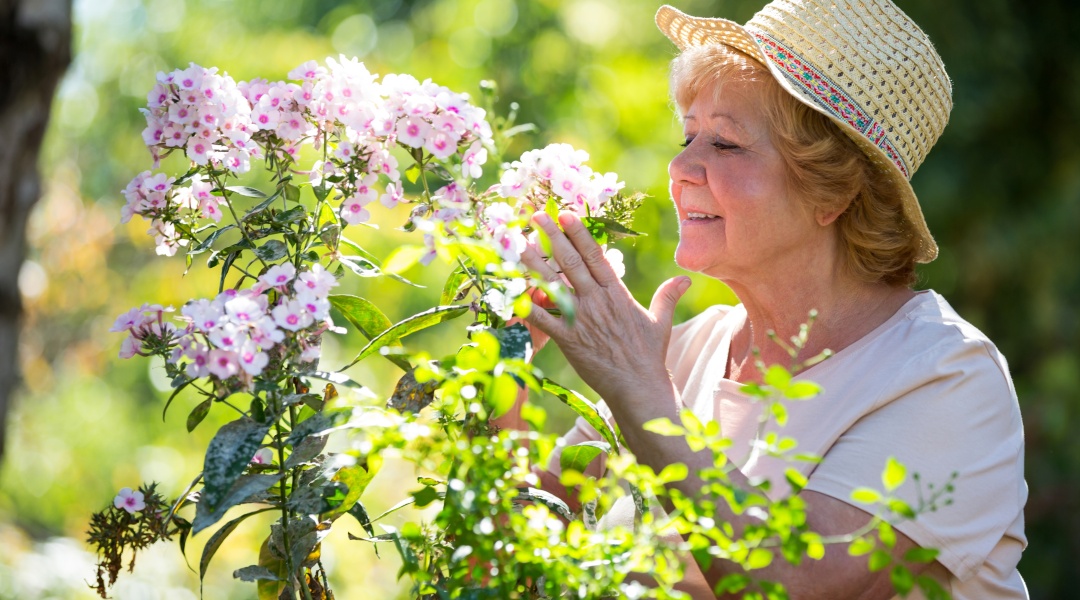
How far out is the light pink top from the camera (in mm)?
1545

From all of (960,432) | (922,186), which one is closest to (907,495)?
(960,432)

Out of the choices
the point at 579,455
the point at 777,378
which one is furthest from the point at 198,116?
the point at 777,378

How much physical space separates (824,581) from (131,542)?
0.96 meters

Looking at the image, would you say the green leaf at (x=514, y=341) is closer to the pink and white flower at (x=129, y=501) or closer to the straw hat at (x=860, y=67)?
the pink and white flower at (x=129, y=501)

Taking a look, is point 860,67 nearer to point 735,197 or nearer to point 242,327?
point 735,197

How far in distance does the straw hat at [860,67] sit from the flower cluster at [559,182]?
1.45 ft

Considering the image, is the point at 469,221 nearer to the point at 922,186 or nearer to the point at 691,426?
the point at 691,426

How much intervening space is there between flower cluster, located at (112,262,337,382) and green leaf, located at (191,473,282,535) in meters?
0.14

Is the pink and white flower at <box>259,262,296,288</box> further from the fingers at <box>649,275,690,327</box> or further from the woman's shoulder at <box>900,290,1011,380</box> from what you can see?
the woman's shoulder at <box>900,290,1011,380</box>

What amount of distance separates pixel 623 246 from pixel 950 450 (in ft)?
15.6

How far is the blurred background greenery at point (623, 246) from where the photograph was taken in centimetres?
642

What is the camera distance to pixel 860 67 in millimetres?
1782

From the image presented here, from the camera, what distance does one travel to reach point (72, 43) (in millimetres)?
2115

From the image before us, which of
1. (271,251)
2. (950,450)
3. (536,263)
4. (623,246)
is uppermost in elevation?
(623,246)
